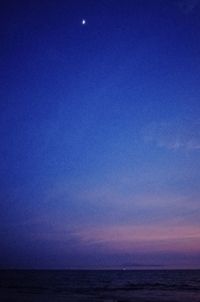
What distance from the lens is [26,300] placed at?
3669 cm

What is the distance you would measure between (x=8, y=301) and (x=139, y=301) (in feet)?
41.3

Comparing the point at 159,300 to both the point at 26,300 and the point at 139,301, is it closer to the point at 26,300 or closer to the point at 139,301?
the point at 139,301

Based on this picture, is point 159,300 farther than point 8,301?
Yes

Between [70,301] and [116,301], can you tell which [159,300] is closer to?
[116,301]

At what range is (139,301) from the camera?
37031mm

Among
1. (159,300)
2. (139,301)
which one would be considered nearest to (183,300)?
(159,300)

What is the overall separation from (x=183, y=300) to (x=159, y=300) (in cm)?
242

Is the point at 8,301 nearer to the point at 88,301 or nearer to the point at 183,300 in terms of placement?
the point at 88,301

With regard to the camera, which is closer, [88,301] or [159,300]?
[88,301]

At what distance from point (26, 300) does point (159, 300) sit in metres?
13.3

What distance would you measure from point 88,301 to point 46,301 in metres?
4.21

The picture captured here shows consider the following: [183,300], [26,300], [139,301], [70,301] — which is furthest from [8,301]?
[183,300]

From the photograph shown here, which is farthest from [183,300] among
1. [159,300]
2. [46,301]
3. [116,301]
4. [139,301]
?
[46,301]

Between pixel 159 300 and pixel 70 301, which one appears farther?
pixel 159 300
